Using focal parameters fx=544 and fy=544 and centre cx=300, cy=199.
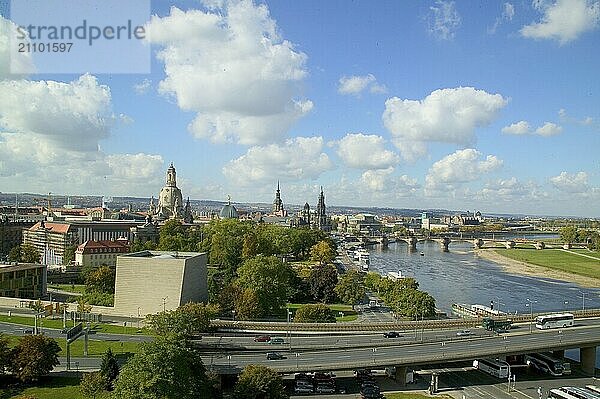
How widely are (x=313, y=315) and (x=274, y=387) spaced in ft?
46.2

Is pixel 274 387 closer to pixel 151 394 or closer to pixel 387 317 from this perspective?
pixel 151 394

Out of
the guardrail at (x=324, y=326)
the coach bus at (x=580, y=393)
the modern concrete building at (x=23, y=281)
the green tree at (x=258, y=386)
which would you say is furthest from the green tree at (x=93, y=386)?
the modern concrete building at (x=23, y=281)

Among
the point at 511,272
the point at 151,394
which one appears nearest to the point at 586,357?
the point at 151,394

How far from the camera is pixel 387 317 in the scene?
42.6 meters

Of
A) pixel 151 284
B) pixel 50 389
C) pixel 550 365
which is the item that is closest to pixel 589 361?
pixel 550 365

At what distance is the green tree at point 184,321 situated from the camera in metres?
28.9

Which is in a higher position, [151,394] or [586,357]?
[151,394]

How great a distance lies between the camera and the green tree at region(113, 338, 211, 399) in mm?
18531

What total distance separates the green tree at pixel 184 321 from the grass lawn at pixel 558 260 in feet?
214

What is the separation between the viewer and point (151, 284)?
36.8 metres

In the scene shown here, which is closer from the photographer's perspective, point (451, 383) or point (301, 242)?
point (451, 383)

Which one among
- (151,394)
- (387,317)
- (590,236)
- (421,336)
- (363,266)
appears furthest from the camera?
(590,236)

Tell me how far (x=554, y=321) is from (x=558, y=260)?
6736 cm

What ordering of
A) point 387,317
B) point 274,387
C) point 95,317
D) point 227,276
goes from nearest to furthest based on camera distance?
point 274,387 → point 95,317 → point 387,317 → point 227,276
